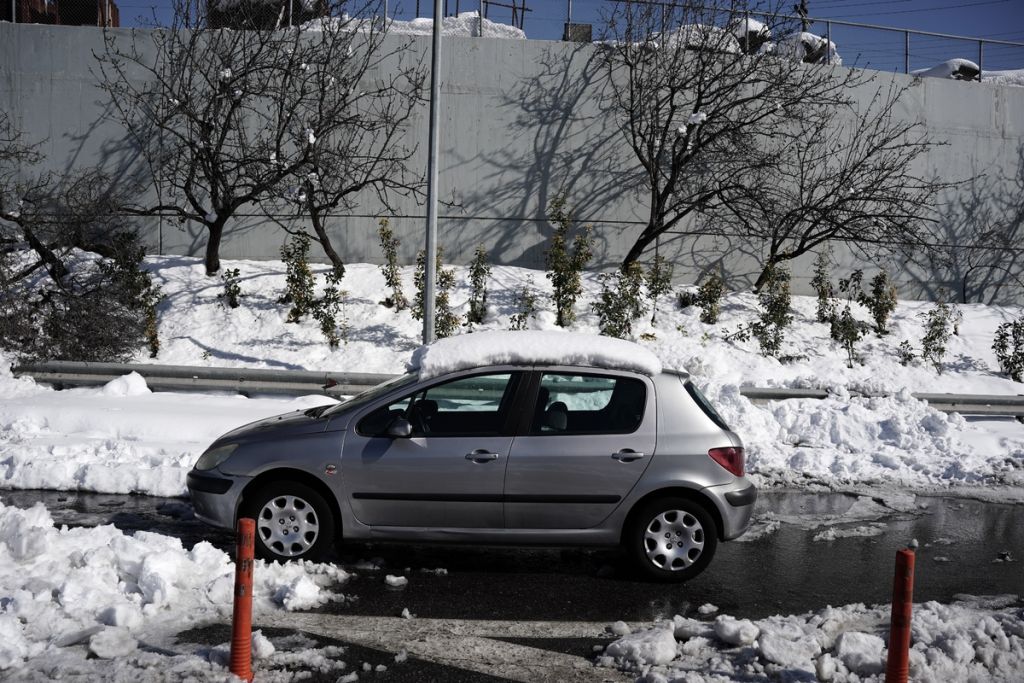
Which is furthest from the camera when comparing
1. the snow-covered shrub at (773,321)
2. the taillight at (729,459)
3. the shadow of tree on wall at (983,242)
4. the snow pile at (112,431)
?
the shadow of tree on wall at (983,242)

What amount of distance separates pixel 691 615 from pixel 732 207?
13.3m

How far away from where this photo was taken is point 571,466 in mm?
6520

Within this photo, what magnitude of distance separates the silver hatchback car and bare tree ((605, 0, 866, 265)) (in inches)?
466

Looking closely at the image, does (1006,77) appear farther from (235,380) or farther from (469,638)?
(469,638)

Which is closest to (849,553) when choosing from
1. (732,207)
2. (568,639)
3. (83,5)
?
(568,639)

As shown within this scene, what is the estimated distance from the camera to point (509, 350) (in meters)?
6.82

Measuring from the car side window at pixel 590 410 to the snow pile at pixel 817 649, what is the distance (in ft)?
5.18

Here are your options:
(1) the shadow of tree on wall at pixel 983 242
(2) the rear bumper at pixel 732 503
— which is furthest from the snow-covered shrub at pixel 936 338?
(2) the rear bumper at pixel 732 503

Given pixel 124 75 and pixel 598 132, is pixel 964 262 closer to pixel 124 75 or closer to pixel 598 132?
pixel 598 132

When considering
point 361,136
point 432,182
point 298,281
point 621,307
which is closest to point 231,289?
point 298,281

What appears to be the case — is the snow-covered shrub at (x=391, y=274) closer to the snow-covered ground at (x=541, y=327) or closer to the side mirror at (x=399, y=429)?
the snow-covered ground at (x=541, y=327)

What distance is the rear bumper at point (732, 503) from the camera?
6.57 metres

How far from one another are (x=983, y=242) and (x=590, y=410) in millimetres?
16485

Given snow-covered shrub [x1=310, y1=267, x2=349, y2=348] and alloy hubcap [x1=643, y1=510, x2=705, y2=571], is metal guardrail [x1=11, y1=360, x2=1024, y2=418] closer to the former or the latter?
snow-covered shrub [x1=310, y1=267, x2=349, y2=348]
